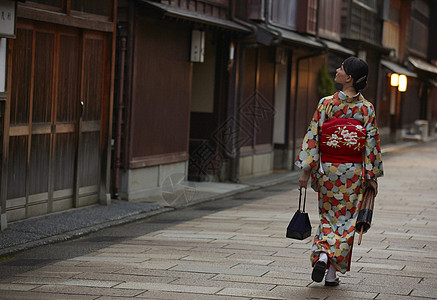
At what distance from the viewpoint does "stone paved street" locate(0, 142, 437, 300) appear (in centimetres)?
770

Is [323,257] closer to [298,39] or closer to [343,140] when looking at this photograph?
[343,140]

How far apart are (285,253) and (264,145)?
12.4 meters

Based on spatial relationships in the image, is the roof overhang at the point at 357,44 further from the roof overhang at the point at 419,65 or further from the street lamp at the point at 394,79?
the roof overhang at the point at 419,65

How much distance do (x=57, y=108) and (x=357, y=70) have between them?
19.1 ft

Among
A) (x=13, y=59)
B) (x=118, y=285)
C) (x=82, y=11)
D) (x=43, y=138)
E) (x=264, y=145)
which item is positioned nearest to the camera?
(x=118, y=285)

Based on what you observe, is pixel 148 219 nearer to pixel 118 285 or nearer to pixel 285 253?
pixel 285 253

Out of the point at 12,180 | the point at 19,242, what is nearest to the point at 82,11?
the point at 12,180

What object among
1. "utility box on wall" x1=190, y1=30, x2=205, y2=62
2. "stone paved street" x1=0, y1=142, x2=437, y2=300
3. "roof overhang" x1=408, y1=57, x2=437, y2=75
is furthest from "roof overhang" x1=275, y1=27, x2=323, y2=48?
"roof overhang" x1=408, y1=57, x2=437, y2=75

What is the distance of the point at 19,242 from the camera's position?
33.7 ft

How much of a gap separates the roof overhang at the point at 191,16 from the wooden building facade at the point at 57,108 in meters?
0.88

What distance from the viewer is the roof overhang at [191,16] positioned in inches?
566

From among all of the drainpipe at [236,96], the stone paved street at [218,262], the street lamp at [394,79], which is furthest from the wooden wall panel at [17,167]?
the street lamp at [394,79]

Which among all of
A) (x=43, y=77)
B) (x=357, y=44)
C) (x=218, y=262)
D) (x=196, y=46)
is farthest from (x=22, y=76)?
(x=357, y=44)

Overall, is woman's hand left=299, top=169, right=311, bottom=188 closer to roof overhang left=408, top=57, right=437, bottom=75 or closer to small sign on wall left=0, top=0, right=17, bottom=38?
small sign on wall left=0, top=0, right=17, bottom=38
